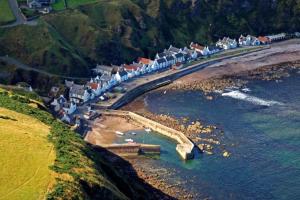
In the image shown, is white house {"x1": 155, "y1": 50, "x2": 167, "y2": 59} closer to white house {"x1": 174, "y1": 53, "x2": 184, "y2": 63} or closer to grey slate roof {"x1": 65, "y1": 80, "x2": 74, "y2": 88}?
white house {"x1": 174, "y1": 53, "x2": 184, "y2": 63}

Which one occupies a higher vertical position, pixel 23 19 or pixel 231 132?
pixel 23 19

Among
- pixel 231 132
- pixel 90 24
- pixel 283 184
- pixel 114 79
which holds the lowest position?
pixel 283 184

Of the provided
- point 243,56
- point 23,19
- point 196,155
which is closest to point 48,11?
point 23,19

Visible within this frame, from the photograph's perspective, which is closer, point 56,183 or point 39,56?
point 56,183

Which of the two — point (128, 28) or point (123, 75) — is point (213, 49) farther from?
point (123, 75)

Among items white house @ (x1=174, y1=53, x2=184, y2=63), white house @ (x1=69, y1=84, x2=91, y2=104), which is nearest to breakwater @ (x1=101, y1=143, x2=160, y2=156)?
white house @ (x1=69, y1=84, x2=91, y2=104)

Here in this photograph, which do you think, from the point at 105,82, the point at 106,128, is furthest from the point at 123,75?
the point at 106,128

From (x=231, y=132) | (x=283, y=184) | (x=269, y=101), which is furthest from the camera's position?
(x=269, y=101)

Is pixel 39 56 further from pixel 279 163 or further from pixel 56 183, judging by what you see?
pixel 56 183
